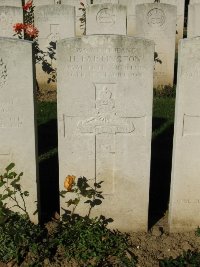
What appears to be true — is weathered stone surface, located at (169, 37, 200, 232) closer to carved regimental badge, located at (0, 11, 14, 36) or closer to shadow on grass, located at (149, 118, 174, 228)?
shadow on grass, located at (149, 118, 174, 228)

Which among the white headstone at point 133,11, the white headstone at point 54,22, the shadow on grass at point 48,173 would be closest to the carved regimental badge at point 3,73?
the shadow on grass at point 48,173

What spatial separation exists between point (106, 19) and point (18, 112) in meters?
5.85

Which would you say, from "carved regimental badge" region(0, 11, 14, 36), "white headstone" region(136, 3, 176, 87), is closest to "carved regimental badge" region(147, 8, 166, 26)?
"white headstone" region(136, 3, 176, 87)

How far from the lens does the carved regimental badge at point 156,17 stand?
9062mm

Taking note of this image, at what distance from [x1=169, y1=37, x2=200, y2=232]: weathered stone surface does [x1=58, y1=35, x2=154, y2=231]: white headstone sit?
0.28m

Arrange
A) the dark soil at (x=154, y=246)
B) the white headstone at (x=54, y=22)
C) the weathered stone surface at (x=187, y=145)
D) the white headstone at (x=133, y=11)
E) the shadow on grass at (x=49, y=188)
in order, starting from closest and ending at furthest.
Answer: the weathered stone surface at (x=187, y=145), the dark soil at (x=154, y=246), the shadow on grass at (x=49, y=188), the white headstone at (x=54, y=22), the white headstone at (x=133, y=11)

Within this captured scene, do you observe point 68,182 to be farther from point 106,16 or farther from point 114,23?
point 106,16

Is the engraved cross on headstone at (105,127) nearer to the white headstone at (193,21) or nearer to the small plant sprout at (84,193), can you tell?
the small plant sprout at (84,193)

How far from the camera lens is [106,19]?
9.64 meters

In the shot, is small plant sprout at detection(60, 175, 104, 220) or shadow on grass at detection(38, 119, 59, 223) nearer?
small plant sprout at detection(60, 175, 104, 220)

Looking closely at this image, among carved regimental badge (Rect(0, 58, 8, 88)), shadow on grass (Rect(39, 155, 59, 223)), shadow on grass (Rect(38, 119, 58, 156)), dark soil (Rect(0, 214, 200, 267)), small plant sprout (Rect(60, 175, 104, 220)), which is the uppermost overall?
carved regimental badge (Rect(0, 58, 8, 88))

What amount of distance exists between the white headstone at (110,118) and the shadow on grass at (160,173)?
0.49 m

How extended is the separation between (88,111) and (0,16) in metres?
5.90

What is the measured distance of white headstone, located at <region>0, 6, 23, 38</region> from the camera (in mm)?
9297
